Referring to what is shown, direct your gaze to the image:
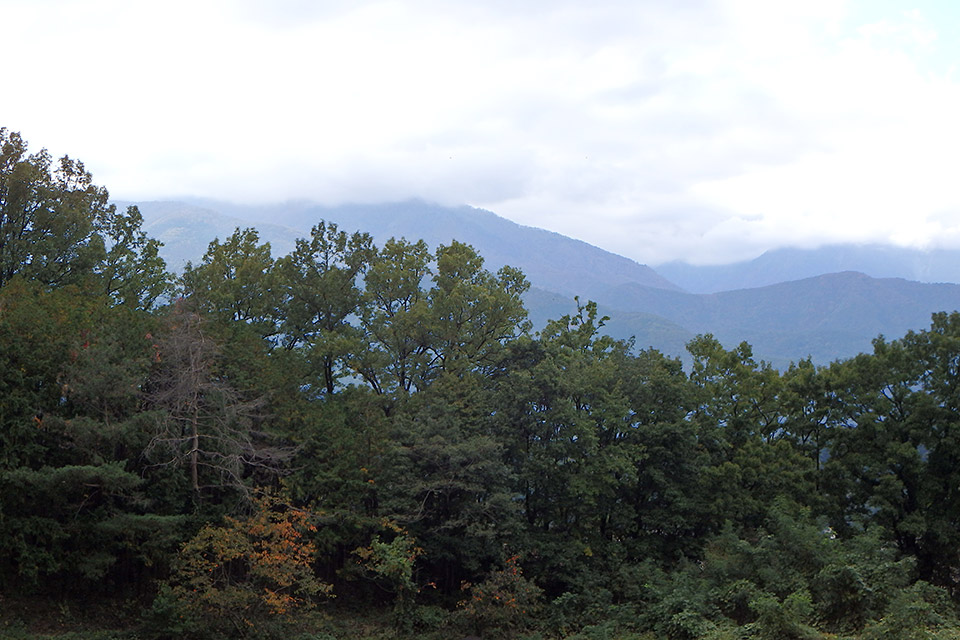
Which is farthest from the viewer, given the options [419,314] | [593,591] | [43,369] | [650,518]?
[419,314]

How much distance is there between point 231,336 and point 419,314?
26.7 feet

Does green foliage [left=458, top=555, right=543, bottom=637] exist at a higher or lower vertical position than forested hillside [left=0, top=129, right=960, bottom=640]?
→ lower

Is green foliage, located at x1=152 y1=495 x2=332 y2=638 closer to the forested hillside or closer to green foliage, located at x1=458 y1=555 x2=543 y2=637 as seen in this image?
the forested hillside

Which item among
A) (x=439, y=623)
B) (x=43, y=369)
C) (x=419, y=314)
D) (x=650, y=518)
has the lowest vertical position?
(x=439, y=623)

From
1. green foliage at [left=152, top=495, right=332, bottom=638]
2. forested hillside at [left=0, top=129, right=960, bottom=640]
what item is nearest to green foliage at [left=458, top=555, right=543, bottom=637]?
forested hillside at [left=0, top=129, right=960, bottom=640]

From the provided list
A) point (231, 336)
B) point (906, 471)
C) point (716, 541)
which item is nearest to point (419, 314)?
point (231, 336)

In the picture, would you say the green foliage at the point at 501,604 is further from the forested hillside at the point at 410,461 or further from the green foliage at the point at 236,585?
the green foliage at the point at 236,585

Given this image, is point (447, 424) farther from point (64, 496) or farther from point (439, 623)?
point (64, 496)

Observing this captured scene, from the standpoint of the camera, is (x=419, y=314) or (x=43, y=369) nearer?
(x=43, y=369)

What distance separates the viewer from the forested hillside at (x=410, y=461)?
802 inches

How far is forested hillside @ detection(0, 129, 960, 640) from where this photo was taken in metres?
20.4

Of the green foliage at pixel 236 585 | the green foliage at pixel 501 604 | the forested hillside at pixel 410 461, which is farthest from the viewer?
the green foliage at pixel 501 604

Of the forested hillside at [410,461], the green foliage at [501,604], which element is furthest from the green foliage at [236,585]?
the green foliage at [501,604]

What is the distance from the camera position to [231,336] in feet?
86.0
